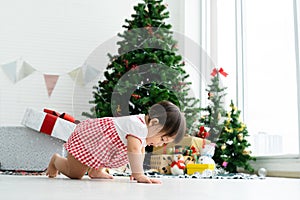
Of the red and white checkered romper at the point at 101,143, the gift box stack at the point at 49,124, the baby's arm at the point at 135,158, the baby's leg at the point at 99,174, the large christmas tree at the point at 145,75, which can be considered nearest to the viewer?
the baby's arm at the point at 135,158

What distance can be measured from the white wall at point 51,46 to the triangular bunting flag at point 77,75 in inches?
1.0

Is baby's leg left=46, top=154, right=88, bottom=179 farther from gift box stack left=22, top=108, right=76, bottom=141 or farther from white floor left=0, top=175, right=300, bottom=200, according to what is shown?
gift box stack left=22, top=108, right=76, bottom=141

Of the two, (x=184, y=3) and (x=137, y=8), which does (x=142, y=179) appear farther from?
(x=184, y=3)

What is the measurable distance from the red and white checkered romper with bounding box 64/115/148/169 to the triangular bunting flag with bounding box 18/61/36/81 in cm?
238

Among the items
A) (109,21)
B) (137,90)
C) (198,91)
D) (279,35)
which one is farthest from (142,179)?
(109,21)

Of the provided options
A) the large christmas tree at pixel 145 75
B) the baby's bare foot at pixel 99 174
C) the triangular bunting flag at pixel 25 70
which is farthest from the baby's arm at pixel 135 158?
the triangular bunting flag at pixel 25 70

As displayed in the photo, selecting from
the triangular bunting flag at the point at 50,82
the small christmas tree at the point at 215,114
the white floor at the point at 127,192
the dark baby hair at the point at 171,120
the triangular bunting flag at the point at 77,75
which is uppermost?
the triangular bunting flag at the point at 77,75

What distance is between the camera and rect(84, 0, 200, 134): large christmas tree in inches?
127

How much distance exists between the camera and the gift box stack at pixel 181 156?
111 inches

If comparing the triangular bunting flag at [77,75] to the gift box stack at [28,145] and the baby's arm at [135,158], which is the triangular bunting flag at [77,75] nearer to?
the gift box stack at [28,145]

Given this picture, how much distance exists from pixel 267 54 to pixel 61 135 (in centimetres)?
168

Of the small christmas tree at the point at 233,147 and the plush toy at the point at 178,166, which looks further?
the small christmas tree at the point at 233,147

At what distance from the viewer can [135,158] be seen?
67.5 inches

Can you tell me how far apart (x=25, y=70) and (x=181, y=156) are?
2.01 m
